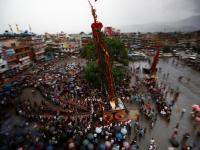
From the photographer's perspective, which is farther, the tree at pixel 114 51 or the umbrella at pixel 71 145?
the tree at pixel 114 51

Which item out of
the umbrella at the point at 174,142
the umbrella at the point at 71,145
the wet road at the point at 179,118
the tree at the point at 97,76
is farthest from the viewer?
the tree at the point at 97,76

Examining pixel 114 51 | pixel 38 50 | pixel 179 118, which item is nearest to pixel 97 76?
pixel 114 51

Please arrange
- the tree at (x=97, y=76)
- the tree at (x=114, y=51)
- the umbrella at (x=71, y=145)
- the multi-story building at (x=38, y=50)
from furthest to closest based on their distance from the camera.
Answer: the multi-story building at (x=38, y=50), the tree at (x=114, y=51), the tree at (x=97, y=76), the umbrella at (x=71, y=145)

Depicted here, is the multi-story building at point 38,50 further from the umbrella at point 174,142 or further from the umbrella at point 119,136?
the umbrella at point 174,142

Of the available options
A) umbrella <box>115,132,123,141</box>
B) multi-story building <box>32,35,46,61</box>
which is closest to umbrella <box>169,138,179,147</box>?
umbrella <box>115,132,123,141</box>

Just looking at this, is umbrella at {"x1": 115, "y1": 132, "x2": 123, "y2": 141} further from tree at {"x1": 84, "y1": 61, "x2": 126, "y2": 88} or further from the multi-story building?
the multi-story building

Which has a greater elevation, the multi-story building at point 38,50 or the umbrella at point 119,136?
the multi-story building at point 38,50

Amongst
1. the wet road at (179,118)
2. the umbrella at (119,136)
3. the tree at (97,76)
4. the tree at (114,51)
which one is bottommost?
the wet road at (179,118)

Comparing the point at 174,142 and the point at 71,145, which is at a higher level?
the point at 71,145

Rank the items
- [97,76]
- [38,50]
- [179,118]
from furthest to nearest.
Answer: [38,50] → [97,76] → [179,118]

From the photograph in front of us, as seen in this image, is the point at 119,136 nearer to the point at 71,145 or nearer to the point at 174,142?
the point at 71,145

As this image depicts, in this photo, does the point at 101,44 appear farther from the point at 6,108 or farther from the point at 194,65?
the point at 194,65

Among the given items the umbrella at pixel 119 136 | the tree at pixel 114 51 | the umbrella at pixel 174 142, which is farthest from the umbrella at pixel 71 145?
the tree at pixel 114 51
